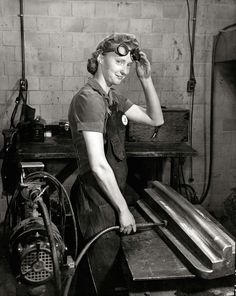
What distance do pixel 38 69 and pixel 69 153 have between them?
113cm

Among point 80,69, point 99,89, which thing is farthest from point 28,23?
point 99,89

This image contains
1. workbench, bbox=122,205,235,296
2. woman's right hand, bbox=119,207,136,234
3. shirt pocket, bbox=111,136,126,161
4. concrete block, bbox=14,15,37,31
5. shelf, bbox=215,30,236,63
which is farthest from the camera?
concrete block, bbox=14,15,37,31

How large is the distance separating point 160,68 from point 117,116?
7.12ft

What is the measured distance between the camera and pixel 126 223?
1.91 meters

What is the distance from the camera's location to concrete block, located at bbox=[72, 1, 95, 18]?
4038mm

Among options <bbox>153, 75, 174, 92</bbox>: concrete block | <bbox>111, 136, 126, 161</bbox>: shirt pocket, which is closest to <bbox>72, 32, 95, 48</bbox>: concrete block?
<bbox>153, 75, 174, 92</bbox>: concrete block

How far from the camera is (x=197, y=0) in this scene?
13.8 feet

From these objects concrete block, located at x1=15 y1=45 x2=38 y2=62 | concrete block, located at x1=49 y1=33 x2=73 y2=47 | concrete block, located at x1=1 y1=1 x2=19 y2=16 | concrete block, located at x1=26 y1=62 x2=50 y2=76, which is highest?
concrete block, located at x1=1 y1=1 x2=19 y2=16

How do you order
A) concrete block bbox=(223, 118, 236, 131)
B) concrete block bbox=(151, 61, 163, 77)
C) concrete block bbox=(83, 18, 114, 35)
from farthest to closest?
concrete block bbox=(223, 118, 236, 131)
concrete block bbox=(151, 61, 163, 77)
concrete block bbox=(83, 18, 114, 35)

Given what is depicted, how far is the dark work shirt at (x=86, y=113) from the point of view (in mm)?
1990

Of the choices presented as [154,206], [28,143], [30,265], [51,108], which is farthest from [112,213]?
[51,108]

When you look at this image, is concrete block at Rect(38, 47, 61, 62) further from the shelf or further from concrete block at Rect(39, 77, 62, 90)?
the shelf

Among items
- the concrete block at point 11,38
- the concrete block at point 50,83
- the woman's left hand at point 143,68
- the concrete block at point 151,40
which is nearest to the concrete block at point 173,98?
the concrete block at point 151,40

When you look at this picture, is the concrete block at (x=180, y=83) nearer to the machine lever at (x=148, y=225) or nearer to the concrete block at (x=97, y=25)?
the concrete block at (x=97, y=25)
